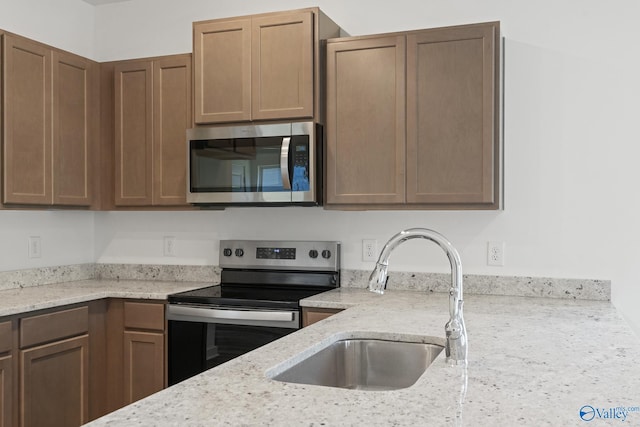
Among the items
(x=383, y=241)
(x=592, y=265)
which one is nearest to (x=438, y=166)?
(x=383, y=241)

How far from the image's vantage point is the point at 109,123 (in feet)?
11.6

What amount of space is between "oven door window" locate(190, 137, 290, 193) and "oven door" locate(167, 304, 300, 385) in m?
0.62

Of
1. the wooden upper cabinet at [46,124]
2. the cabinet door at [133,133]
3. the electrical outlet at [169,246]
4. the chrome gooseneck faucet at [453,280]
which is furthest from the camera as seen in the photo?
the electrical outlet at [169,246]

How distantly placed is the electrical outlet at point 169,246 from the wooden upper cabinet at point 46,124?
523 millimetres

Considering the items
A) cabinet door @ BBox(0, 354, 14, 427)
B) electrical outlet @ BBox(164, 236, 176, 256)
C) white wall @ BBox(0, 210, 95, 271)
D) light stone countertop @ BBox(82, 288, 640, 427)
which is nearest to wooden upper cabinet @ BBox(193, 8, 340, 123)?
electrical outlet @ BBox(164, 236, 176, 256)

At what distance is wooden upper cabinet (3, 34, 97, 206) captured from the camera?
9.54 feet

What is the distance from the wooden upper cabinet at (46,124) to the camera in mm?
2908

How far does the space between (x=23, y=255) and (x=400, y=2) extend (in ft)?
8.10

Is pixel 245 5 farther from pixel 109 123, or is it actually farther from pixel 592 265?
pixel 592 265

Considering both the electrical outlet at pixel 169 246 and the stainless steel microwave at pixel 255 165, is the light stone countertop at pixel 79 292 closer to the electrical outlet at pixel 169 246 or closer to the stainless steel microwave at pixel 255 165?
the electrical outlet at pixel 169 246

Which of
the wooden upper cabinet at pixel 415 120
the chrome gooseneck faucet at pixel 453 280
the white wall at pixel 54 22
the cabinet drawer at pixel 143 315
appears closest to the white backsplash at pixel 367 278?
the wooden upper cabinet at pixel 415 120

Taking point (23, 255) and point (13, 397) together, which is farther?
point (23, 255)

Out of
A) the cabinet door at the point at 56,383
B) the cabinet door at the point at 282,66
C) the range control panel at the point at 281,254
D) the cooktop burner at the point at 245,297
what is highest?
the cabinet door at the point at 282,66

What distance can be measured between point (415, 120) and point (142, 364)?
1.84 meters
